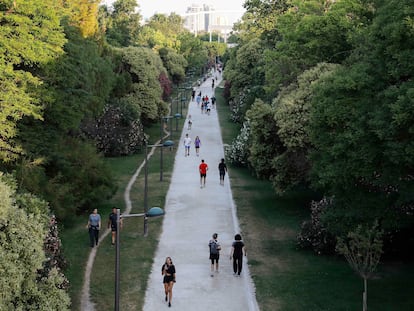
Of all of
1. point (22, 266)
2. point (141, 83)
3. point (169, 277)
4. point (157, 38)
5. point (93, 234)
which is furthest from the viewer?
point (157, 38)

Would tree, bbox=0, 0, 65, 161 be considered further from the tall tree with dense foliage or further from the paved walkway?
the tall tree with dense foliage

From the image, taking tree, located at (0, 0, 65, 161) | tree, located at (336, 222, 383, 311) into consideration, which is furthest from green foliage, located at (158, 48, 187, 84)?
tree, located at (336, 222, 383, 311)

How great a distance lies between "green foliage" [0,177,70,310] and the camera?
1163 cm

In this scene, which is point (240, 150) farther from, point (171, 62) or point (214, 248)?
point (171, 62)

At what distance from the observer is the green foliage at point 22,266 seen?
1163 centimetres

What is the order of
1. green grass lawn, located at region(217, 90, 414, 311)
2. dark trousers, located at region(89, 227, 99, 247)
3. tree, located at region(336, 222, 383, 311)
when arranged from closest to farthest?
tree, located at region(336, 222, 383, 311) → green grass lawn, located at region(217, 90, 414, 311) → dark trousers, located at region(89, 227, 99, 247)

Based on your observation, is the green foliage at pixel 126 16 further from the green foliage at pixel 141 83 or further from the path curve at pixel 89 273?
the path curve at pixel 89 273

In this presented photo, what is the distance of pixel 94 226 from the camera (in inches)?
810

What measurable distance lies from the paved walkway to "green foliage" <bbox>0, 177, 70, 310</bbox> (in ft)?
12.1

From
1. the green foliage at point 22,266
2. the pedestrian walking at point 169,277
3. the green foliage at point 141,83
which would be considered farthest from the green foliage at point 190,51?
the green foliage at point 22,266

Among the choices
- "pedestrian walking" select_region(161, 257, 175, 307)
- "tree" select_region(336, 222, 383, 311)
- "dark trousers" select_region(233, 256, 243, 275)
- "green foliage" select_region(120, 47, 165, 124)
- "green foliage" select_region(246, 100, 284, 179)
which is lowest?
"dark trousers" select_region(233, 256, 243, 275)

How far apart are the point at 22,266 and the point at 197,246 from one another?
32.0 ft

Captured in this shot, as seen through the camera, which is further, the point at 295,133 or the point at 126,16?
the point at 126,16

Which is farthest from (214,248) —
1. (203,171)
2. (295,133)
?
(203,171)
